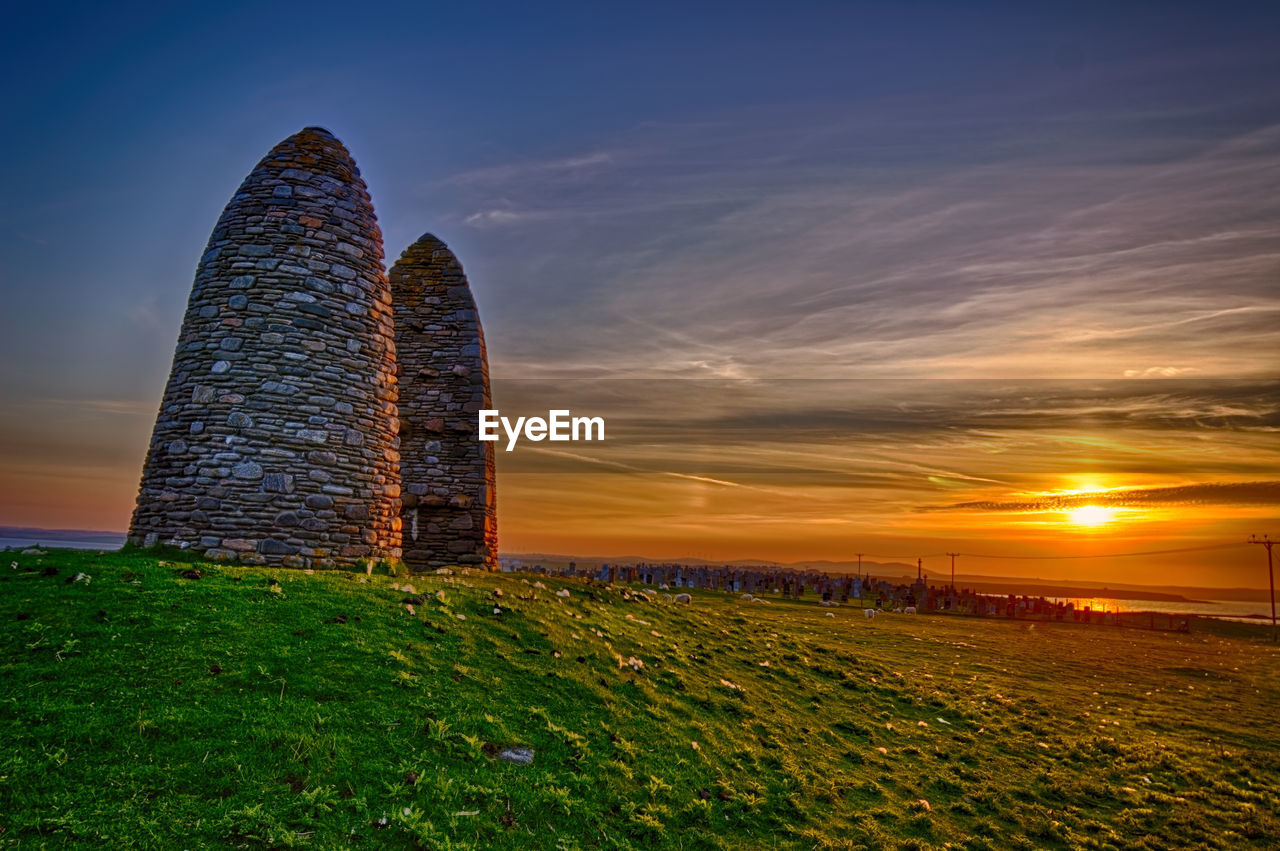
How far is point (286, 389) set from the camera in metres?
15.5

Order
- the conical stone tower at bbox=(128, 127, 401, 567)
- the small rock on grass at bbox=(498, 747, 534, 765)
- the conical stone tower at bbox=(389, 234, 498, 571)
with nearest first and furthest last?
the small rock on grass at bbox=(498, 747, 534, 765) → the conical stone tower at bbox=(128, 127, 401, 567) → the conical stone tower at bbox=(389, 234, 498, 571)

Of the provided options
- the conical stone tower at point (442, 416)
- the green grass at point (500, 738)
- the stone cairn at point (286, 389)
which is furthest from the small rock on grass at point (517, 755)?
the conical stone tower at point (442, 416)

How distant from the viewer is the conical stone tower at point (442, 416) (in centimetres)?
2389

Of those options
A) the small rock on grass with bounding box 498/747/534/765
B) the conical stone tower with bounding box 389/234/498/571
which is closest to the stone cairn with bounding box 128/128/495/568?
the conical stone tower with bounding box 389/234/498/571

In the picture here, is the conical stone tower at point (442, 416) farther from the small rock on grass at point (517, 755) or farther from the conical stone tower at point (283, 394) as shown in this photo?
the small rock on grass at point (517, 755)

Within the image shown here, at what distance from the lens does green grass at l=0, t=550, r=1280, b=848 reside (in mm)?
6910

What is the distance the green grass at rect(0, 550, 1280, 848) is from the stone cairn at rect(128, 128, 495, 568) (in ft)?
6.79

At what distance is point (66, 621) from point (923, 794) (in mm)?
13815

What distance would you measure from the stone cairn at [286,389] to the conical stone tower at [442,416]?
6.52 meters

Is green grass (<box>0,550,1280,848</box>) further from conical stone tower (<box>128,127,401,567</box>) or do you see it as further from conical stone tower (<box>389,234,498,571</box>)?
conical stone tower (<box>389,234,498,571</box>)

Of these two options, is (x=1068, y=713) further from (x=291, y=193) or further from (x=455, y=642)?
(x=291, y=193)

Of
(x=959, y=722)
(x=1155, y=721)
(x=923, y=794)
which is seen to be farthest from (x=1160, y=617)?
(x=923, y=794)

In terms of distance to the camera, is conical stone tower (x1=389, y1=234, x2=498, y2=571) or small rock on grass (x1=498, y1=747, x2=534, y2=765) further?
conical stone tower (x1=389, y1=234, x2=498, y2=571)

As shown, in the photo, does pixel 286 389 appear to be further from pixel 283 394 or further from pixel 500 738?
pixel 500 738
